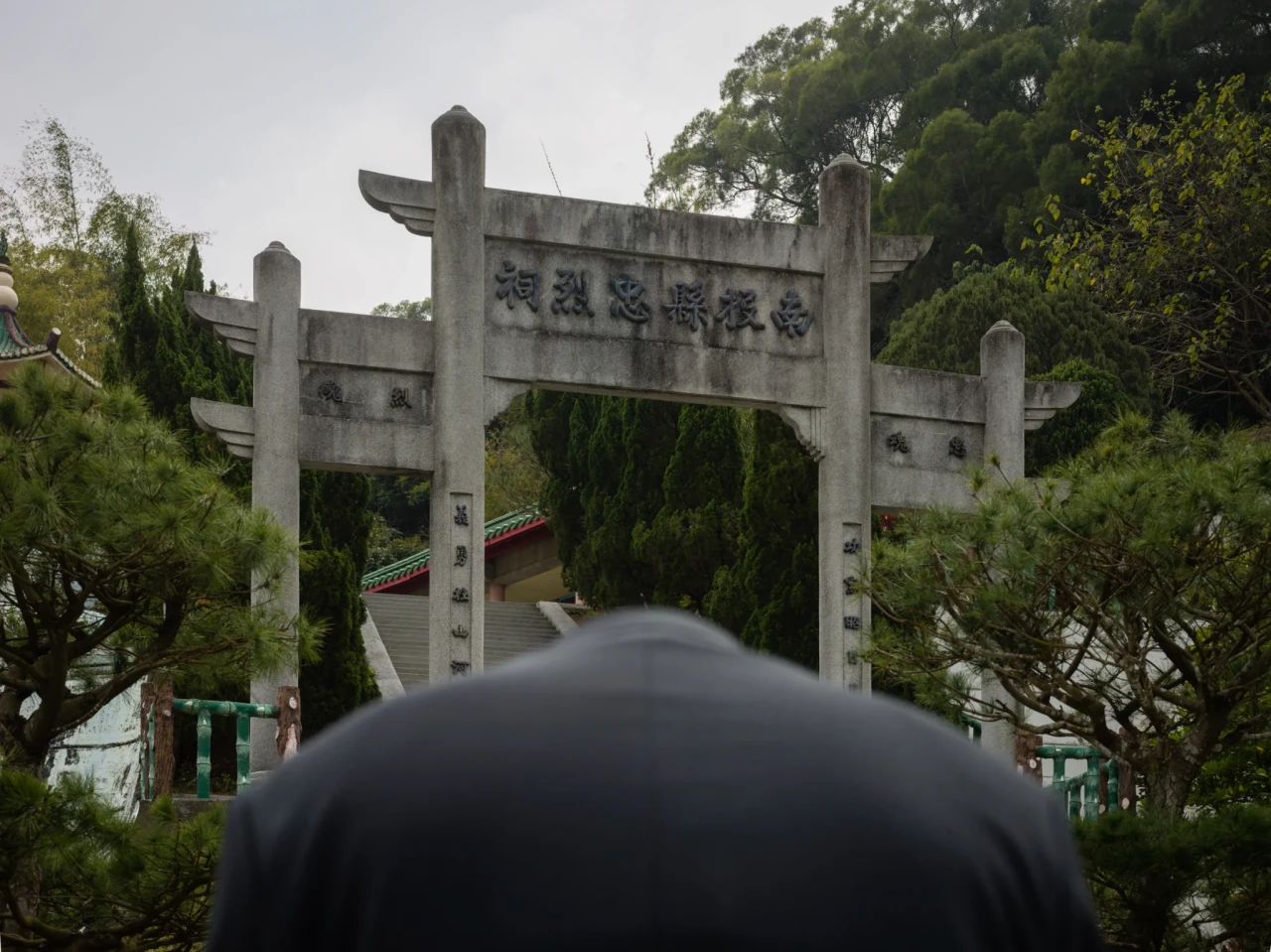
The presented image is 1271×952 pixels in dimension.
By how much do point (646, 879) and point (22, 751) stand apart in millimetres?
5380

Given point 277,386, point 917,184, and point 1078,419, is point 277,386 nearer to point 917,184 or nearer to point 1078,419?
point 1078,419

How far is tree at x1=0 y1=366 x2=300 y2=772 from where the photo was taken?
5363 mm

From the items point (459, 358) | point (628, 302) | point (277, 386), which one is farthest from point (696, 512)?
point (277, 386)

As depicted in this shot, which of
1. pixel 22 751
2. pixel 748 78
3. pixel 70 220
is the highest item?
pixel 748 78

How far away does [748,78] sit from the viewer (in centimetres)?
3094

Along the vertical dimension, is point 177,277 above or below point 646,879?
above

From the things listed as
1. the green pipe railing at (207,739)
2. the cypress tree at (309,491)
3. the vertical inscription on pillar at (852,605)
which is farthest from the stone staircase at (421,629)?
the green pipe railing at (207,739)

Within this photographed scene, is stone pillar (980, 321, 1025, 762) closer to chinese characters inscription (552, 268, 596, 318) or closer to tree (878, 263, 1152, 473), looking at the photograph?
chinese characters inscription (552, 268, 596, 318)

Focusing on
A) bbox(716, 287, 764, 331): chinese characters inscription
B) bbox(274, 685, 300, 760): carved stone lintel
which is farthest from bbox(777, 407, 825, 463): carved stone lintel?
bbox(274, 685, 300, 760): carved stone lintel

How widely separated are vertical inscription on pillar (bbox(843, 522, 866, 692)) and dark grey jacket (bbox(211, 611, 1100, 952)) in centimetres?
911

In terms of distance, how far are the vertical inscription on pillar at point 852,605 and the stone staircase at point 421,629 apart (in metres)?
5.23

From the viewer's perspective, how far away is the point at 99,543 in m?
5.43

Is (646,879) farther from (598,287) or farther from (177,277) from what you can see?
(177,277)

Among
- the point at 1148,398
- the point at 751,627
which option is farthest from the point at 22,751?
the point at 1148,398
